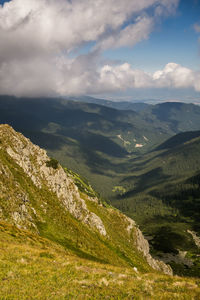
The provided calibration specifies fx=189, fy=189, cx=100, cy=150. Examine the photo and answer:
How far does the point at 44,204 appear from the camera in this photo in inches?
2798

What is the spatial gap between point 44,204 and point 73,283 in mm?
55276

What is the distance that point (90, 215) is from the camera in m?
101

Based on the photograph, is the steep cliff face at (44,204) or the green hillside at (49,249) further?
the steep cliff face at (44,204)

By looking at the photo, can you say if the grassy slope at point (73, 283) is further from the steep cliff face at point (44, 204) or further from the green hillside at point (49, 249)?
the steep cliff face at point (44, 204)

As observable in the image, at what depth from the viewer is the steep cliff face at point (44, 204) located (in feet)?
178

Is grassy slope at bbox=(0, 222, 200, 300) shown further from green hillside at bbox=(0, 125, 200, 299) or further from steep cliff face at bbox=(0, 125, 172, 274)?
steep cliff face at bbox=(0, 125, 172, 274)

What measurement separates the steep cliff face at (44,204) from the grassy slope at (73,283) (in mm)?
27755

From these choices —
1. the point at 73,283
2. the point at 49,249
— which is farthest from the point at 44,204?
the point at 73,283

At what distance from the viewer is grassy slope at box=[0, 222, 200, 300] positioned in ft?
55.8

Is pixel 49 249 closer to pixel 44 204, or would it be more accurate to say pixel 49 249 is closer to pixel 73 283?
pixel 73 283

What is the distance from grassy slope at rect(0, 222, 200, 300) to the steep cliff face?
27.8 meters

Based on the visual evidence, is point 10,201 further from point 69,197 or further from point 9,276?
point 69,197

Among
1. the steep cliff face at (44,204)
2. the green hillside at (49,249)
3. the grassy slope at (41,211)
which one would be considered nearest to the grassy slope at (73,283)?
the green hillside at (49,249)

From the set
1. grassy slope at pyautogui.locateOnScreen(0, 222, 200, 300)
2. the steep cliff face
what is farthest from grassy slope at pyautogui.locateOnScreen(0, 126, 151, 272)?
grassy slope at pyautogui.locateOnScreen(0, 222, 200, 300)
